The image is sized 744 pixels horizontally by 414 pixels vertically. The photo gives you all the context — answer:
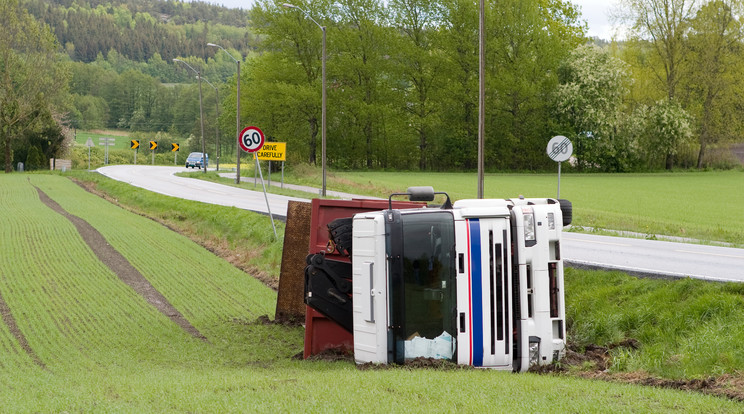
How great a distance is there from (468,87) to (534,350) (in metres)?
70.0

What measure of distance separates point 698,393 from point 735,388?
0.46m

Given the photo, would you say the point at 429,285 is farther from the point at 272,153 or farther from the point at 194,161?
the point at 194,161

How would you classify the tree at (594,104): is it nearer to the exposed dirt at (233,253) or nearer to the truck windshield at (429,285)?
the exposed dirt at (233,253)

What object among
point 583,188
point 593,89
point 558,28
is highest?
point 558,28

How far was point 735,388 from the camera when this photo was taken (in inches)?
303

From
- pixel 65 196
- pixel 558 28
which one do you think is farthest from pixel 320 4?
pixel 65 196

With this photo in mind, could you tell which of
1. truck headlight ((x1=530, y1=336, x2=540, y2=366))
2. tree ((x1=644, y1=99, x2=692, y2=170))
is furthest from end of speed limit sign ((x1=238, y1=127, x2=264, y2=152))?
tree ((x1=644, y1=99, x2=692, y2=170))

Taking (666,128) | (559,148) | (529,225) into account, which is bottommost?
(529,225)

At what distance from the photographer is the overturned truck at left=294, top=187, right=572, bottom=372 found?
8.75 metres

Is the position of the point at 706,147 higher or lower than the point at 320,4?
lower

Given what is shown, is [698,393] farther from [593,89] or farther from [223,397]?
[593,89]

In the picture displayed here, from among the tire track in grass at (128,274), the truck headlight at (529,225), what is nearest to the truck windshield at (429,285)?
the truck headlight at (529,225)

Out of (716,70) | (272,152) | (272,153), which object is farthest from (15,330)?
(716,70)

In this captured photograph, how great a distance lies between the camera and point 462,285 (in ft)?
28.7
